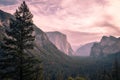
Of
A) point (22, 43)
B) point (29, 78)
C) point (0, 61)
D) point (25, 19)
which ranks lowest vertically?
point (29, 78)

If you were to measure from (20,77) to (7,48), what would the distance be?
3.49m

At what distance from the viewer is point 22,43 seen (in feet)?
88.8

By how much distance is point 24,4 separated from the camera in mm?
27328

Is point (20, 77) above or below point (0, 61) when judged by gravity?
below

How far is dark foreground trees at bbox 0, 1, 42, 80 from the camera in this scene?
2647 cm

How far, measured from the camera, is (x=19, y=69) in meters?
26.8

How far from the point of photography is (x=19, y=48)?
2697 cm

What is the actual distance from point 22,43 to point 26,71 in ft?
10.3

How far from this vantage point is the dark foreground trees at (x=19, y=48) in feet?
86.8

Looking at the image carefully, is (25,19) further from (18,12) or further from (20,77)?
(20,77)

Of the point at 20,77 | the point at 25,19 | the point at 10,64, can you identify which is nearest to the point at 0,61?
the point at 10,64

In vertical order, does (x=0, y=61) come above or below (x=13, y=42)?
below

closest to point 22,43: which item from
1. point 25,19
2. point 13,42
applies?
point 13,42

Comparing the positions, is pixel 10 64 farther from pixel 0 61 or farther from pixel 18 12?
→ pixel 18 12
